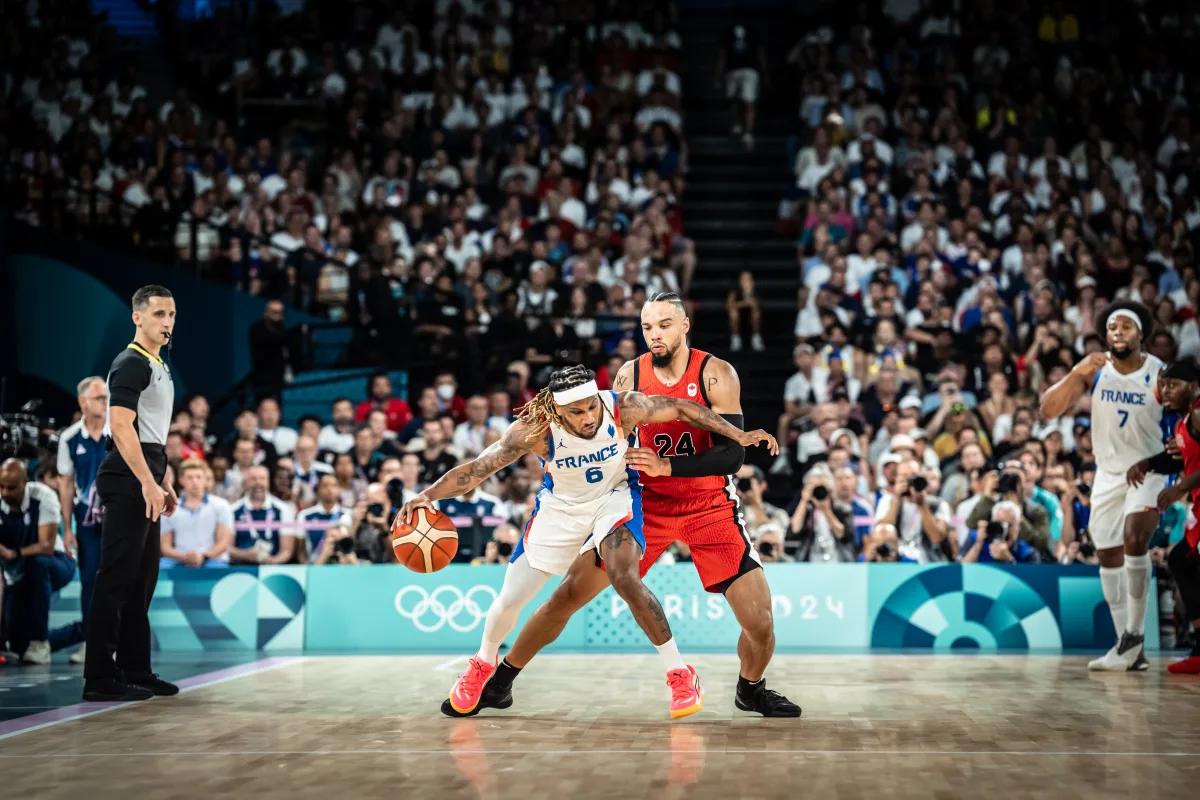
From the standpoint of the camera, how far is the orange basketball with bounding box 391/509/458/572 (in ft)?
24.3

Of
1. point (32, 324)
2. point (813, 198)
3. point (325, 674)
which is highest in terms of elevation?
point (813, 198)

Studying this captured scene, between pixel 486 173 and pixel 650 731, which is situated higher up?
pixel 486 173

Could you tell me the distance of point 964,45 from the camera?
21875mm

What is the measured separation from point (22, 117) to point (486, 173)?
630cm

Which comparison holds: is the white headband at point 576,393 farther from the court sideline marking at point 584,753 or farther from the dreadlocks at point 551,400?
the court sideline marking at point 584,753

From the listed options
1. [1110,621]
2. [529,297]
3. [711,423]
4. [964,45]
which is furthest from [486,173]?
[711,423]

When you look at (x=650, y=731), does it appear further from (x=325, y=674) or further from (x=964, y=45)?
(x=964, y=45)

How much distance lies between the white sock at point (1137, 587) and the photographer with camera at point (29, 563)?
7.76 m

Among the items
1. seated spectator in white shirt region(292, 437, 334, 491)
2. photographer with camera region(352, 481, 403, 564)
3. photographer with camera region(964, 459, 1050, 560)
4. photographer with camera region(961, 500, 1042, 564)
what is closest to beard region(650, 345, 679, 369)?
photographer with camera region(352, 481, 403, 564)

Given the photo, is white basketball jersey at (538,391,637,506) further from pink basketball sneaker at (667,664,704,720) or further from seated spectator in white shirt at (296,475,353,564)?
seated spectator in white shirt at (296,475,353,564)

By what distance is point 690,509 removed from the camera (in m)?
7.69

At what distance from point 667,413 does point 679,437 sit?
480 mm

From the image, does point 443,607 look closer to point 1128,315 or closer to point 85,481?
point 85,481

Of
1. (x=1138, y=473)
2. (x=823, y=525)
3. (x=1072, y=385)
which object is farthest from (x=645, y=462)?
(x=823, y=525)
